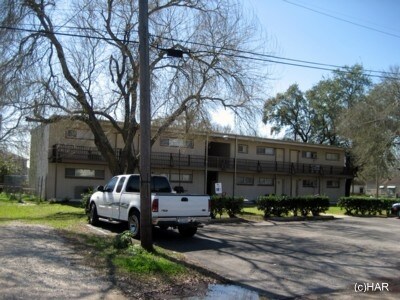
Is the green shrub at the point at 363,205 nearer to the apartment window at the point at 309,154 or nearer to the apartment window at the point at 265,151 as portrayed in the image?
the apartment window at the point at 265,151

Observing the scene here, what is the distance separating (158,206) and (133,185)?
6.94 feet

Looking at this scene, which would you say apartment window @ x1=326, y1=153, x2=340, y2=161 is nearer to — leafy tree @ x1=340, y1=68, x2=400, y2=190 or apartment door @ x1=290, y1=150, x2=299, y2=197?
apartment door @ x1=290, y1=150, x2=299, y2=197

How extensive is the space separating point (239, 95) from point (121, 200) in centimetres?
915

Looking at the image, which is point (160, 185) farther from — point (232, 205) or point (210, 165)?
point (210, 165)

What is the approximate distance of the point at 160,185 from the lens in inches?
613

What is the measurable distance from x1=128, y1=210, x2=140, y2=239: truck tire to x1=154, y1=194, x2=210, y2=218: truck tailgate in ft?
2.76

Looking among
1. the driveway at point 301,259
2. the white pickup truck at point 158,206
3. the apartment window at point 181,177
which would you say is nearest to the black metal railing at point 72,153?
the apartment window at point 181,177

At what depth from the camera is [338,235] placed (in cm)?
1706

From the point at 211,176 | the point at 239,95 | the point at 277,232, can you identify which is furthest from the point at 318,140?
the point at 277,232

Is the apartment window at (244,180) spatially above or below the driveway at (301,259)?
above

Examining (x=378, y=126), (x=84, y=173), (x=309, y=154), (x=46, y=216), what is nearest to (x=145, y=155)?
(x=46, y=216)

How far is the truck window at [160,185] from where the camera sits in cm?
1546

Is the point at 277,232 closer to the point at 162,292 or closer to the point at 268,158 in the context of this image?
the point at 162,292

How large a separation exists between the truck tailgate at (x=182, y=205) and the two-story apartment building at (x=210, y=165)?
402 inches
